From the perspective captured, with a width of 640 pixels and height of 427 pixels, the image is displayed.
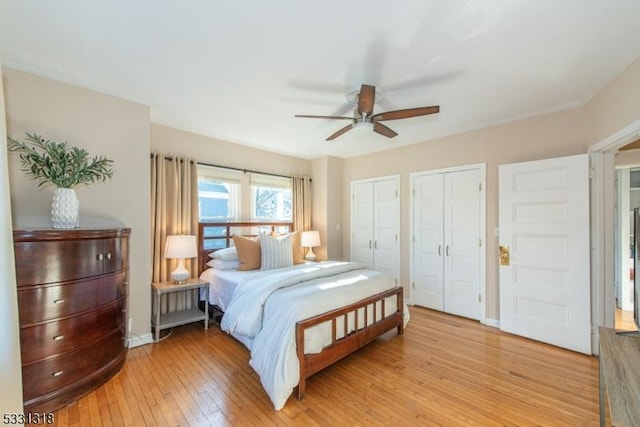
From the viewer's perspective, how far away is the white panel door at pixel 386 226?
4.51 metres

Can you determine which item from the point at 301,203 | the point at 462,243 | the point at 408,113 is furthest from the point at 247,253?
the point at 462,243

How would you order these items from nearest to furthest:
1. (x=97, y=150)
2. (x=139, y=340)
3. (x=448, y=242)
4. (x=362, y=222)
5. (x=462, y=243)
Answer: (x=97, y=150) < (x=139, y=340) < (x=462, y=243) < (x=448, y=242) < (x=362, y=222)

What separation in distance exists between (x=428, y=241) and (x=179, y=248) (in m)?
3.47

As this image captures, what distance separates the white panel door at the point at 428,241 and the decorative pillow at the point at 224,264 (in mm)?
2710

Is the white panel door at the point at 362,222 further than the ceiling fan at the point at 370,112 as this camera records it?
Yes

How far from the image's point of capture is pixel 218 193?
4145 mm

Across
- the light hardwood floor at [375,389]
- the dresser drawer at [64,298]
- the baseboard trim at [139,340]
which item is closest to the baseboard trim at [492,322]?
the light hardwood floor at [375,389]

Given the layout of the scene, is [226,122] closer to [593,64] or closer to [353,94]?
[353,94]

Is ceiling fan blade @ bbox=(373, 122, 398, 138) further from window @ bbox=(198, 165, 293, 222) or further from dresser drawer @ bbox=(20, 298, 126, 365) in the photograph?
dresser drawer @ bbox=(20, 298, 126, 365)

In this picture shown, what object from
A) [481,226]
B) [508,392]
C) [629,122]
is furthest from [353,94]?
[508,392]

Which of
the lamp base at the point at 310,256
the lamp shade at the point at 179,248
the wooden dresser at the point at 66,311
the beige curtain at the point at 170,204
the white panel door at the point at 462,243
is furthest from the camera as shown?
the lamp base at the point at 310,256

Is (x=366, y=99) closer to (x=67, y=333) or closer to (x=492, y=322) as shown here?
(x=67, y=333)

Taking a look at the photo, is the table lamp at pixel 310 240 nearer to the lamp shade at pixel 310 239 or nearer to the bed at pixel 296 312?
the lamp shade at pixel 310 239

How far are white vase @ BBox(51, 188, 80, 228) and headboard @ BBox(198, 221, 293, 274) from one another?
1.62 meters
